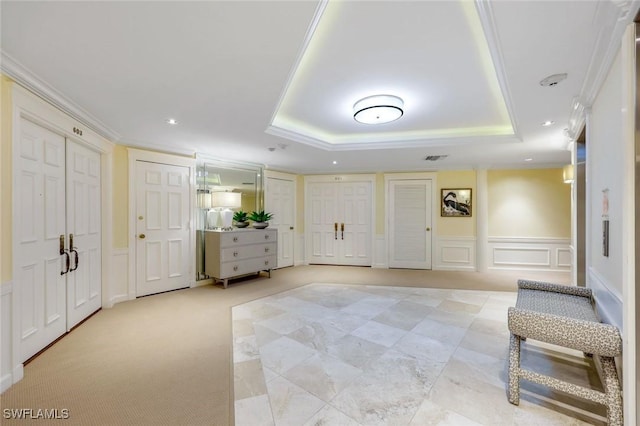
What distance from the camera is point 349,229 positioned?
6.41m

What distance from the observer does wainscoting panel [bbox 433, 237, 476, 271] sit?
5.79m

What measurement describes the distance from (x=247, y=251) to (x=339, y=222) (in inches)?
97.8

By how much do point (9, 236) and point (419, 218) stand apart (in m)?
6.11

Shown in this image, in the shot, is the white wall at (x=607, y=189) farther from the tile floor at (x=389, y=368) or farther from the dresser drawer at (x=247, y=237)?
the dresser drawer at (x=247, y=237)

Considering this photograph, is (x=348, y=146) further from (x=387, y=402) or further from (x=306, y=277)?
(x=387, y=402)

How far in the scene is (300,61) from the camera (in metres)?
2.04

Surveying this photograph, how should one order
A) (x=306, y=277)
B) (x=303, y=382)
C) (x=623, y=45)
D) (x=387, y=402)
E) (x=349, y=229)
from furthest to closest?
(x=349, y=229), (x=306, y=277), (x=303, y=382), (x=387, y=402), (x=623, y=45)

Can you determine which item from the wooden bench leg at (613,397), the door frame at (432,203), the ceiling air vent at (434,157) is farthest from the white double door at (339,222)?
the wooden bench leg at (613,397)

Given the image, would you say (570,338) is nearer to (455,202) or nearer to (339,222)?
(455,202)

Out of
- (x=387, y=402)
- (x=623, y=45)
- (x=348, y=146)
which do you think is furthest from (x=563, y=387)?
(x=348, y=146)

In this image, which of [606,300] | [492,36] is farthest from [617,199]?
[492,36]

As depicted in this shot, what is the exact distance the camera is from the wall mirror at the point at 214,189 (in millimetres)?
4582

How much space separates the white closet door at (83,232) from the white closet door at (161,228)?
22.0 inches

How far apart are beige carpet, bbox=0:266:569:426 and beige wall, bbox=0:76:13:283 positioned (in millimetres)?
844
